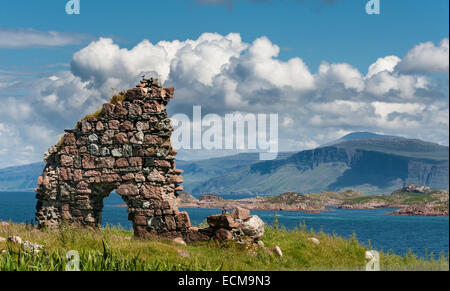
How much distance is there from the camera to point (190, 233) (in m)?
17.3

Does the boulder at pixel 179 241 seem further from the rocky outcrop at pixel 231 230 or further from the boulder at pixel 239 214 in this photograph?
the boulder at pixel 239 214

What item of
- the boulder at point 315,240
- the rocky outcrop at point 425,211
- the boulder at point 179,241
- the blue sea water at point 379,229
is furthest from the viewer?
the rocky outcrop at point 425,211

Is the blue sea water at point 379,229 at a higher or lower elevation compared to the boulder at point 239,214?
lower

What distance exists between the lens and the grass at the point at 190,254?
1077 cm

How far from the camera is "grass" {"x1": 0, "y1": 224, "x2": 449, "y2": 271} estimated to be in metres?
10.8

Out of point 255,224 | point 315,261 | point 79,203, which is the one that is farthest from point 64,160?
point 315,261

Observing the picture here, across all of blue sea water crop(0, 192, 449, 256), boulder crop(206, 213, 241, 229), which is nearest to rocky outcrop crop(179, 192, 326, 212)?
blue sea water crop(0, 192, 449, 256)

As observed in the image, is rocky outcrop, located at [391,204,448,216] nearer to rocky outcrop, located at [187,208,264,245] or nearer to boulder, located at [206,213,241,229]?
rocky outcrop, located at [187,208,264,245]

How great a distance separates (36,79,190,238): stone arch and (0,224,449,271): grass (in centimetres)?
121

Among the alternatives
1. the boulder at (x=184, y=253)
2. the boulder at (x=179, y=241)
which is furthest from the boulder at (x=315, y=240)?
the boulder at (x=184, y=253)

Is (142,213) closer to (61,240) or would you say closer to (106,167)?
(106,167)

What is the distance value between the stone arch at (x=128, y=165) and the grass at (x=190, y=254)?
1.21 metres
